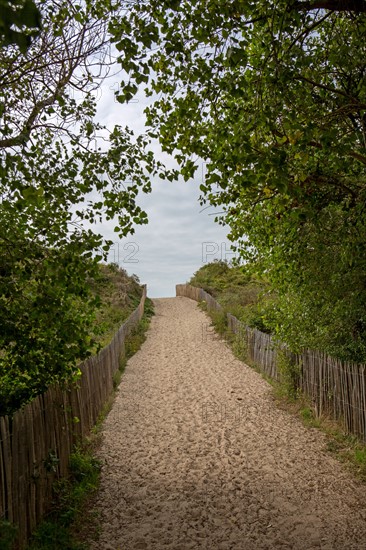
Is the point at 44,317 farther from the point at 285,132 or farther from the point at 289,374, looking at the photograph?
the point at 289,374

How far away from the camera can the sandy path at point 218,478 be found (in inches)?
229

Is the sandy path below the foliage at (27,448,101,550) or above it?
below

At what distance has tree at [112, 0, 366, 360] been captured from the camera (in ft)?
16.5

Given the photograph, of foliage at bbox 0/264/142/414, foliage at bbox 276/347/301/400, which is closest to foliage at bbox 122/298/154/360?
foliage at bbox 276/347/301/400

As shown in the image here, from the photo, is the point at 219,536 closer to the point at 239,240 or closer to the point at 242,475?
the point at 242,475

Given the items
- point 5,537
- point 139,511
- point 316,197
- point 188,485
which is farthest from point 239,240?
point 5,537

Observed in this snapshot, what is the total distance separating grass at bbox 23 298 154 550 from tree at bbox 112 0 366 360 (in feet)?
13.3

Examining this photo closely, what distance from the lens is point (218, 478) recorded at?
24.9 feet

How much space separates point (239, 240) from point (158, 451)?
14.4 ft

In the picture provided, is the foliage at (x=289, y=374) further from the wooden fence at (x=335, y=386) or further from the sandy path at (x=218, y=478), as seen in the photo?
the sandy path at (x=218, y=478)

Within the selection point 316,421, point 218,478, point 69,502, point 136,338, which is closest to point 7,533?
point 69,502

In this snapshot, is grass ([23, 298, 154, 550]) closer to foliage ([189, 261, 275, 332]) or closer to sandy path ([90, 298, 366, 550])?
sandy path ([90, 298, 366, 550])

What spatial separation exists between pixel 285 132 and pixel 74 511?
17.4ft

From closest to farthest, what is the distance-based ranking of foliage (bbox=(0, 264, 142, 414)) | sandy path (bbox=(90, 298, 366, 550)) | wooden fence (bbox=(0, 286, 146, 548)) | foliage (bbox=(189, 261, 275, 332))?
1. wooden fence (bbox=(0, 286, 146, 548))
2. foliage (bbox=(0, 264, 142, 414))
3. sandy path (bbox=(90, 298, 366, 550))
4. foliage (bbox=(189, 261, 275, 332))
